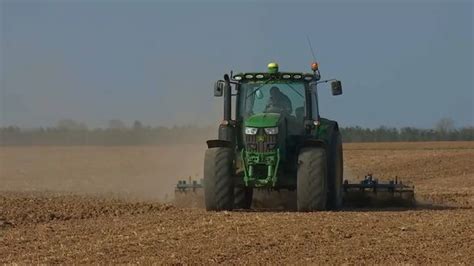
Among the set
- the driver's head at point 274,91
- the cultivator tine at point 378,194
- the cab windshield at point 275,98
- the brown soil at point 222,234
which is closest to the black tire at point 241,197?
the brown soil at point 222,234

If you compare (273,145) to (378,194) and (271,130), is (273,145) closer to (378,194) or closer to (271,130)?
(271,130)

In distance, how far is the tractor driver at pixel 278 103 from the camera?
54.7 ft

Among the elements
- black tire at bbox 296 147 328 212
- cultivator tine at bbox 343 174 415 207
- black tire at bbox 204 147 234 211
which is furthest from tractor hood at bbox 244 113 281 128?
cultivator tine at bbox 343 174 415 207

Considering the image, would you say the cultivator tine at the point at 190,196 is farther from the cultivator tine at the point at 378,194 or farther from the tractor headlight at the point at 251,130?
the cultivator tine at the point at 378,194

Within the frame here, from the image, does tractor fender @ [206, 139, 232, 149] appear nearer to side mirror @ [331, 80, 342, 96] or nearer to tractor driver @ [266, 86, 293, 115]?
tractor driver @ [266, 86, 293, 115]

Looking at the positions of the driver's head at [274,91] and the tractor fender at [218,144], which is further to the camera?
the driver's head at [274,91]

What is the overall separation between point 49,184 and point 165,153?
6049 mm

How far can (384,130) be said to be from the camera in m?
79.6

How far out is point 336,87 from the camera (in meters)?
16.7

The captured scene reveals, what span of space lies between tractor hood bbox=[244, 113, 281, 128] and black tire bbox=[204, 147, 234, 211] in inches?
25.5

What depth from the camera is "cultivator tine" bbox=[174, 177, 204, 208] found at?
1789 centimetres

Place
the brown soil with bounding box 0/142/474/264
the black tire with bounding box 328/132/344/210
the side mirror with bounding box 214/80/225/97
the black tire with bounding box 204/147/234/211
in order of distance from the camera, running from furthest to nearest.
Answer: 1. the black tire with bounding box 328/132/344/210
2. the side mirror with bounding box 214/80/225/97
3. the black tire with bounding box 204/147/234/211
4. the brown soil with bounding box 0/142/474/264

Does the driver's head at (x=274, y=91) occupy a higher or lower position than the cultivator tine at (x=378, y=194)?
higher

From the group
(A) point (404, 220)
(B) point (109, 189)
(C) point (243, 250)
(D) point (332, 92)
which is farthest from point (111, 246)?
(B) point (109, 189)
